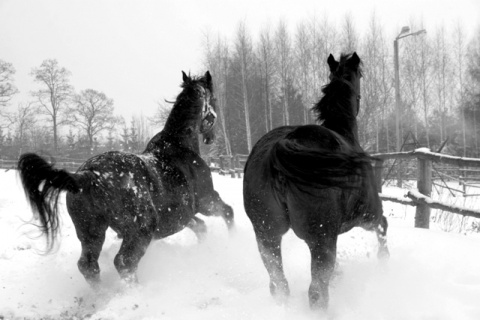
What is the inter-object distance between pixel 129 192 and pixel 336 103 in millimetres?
2080

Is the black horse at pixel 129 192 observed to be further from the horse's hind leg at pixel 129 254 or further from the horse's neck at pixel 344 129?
the horse's neck at pixel 344 129

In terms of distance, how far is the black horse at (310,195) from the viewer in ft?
7.18

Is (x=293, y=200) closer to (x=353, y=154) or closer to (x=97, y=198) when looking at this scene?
(x=353, y=154)

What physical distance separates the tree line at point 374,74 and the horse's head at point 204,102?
19884mm


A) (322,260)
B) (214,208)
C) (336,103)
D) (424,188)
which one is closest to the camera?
(322,260)

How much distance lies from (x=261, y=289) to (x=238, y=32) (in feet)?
82.2

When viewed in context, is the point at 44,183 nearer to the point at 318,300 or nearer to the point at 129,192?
the point at 129,192

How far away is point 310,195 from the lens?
2.26 metres

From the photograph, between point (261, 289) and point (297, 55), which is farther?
point (297, 55)

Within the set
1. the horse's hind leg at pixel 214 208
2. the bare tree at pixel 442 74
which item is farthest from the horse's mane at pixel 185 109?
the bare tree at pixel 442 74

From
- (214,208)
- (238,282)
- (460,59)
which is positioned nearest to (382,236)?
(238,282)

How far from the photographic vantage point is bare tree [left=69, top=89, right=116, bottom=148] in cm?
3738

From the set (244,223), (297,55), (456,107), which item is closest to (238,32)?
(297,55)

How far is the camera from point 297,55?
2636 centimetres
